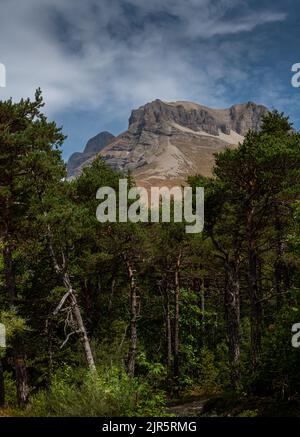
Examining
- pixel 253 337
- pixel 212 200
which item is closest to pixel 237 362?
pixel 253 337

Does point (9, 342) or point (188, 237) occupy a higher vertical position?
point (188, 237)

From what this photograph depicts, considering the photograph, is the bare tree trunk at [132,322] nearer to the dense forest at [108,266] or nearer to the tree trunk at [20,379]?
the dense forest at [108,266]

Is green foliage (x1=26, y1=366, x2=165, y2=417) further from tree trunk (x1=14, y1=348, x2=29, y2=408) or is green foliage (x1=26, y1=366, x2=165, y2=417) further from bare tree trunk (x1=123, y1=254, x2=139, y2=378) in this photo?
bare tree trunk (x1=123, y1=254, x2=139, y2=378)

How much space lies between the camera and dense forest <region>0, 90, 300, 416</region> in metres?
14.1

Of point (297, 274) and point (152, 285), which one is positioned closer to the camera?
point (297, 274)

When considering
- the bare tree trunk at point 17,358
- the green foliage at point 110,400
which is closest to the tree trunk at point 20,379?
the bare tree trunk at point 17,358

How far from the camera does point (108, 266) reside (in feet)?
93.2

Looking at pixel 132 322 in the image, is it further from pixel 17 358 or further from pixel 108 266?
pixel 17 358

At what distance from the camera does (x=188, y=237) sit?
30.9 m

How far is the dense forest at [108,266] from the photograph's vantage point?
1412cm

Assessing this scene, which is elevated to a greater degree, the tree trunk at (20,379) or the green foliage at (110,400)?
the green foliage at (110,400)

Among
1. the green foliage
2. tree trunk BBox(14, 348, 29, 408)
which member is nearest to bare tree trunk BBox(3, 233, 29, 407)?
tree trunk BBox(14, 348, 29, 408)
